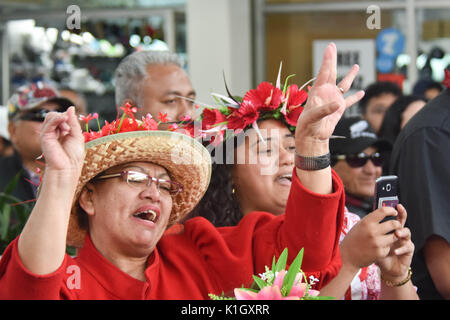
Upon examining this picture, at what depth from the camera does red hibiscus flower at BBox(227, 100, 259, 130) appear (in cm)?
224

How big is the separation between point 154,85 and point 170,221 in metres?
1.11

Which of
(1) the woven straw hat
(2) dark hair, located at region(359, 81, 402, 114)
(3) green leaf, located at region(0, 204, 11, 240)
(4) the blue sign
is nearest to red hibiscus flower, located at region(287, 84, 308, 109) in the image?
(1) the woven straw hat

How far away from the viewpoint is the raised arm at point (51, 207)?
149cm

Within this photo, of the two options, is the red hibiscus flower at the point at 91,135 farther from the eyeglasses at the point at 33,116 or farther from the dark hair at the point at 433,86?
the dark hair at the point at 433,86

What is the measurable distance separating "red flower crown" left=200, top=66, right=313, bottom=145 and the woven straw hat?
7.4 inches

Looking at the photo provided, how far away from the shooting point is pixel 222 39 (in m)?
6.09

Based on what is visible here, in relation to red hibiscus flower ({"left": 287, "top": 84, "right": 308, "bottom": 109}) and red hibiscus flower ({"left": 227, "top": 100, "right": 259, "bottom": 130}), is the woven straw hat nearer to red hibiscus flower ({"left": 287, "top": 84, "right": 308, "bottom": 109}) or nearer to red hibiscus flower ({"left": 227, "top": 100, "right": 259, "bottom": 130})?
red hibiscus flower ({"left": 227, "top": 100, "right": 259, "bottom": 130})

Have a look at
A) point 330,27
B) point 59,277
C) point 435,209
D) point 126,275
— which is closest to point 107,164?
point 126,275

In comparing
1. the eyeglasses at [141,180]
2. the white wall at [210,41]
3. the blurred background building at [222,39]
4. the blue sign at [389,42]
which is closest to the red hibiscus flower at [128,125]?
the eyeglasses at [141,180]

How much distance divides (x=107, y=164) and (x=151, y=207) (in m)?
0.18

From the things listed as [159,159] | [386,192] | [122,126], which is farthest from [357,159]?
[122,126]

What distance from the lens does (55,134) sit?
1527 millimetres

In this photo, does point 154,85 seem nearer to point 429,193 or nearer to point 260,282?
point 429,193

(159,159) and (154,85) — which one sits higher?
(154,85)
